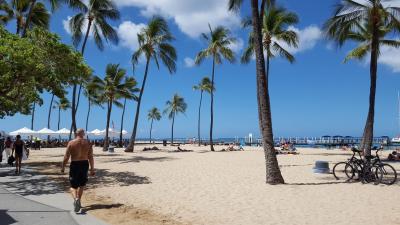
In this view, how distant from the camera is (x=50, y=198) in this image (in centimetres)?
949

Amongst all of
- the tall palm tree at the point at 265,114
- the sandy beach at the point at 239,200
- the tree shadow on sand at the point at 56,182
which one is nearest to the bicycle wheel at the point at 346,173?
the sandy beach at the point at 239,200

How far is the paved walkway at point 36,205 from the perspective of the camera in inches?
273

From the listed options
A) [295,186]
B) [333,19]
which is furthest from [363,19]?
[295,186]

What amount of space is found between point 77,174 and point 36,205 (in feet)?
4.24

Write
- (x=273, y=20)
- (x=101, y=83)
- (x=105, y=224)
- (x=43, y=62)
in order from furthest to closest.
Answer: (x=101, y=83) → (x=273, y=20) → (x=43, y=62) → (x=105, y=224)

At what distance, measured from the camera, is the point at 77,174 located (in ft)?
26.4

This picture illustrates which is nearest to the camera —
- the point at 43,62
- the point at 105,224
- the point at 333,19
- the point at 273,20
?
the point at 105,224

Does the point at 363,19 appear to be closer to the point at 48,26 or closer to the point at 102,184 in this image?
the point at 102,184

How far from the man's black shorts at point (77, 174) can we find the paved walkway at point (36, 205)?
55 centimetres

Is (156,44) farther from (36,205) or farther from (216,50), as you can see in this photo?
(36,205)

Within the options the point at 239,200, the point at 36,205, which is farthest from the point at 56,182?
the point at 239,200

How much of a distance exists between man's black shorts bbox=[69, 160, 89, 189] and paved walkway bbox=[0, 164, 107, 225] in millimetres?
547

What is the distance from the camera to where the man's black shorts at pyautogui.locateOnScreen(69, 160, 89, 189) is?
802 centimetres

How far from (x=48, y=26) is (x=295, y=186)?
73.2ft
